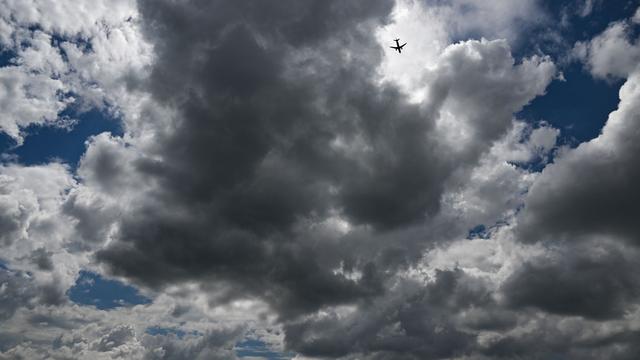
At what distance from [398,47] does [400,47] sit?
0.84 m

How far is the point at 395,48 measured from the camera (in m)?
139

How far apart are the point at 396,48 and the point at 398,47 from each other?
1.35 metres

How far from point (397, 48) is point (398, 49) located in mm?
1374

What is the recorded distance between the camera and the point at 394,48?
13912cm

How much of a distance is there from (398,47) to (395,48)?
1537 millimetres

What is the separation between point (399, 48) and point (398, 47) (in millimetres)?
1630

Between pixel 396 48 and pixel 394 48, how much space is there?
2.76 ft

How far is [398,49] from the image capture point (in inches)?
5404

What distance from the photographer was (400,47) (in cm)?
13888

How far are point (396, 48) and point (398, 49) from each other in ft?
5.54

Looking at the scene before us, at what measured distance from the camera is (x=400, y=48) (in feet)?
452

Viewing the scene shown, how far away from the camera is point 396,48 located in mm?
138625

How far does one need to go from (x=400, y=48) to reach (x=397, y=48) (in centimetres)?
120

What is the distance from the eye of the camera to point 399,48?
453 feet
